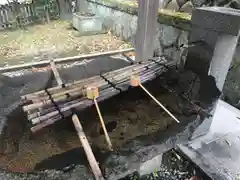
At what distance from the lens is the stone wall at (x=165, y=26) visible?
12.4ft

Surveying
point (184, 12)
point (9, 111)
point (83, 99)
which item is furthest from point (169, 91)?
point (184, 12)

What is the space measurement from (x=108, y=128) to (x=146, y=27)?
2.24m

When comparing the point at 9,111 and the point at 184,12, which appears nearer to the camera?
the point at 9,111

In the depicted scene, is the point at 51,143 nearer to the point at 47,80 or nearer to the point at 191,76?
the point at 47,80

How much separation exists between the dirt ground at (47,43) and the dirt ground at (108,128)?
434 centimetres

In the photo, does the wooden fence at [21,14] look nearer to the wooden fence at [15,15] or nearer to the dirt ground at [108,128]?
the wooden fence at [15,15]

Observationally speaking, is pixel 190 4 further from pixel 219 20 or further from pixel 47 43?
pixel 47 43

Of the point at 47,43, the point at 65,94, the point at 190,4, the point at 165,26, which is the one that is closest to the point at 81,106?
the point at 65,94

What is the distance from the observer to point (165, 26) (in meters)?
4.84

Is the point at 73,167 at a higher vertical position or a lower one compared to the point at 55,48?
higher

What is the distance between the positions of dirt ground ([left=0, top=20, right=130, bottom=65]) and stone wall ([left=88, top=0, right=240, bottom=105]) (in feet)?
1.87

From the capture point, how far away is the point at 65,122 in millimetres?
1995

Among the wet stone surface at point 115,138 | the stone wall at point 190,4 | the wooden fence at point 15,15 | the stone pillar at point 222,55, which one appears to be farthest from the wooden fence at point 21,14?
the stone pillar at point 222,55

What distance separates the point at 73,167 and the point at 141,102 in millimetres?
1221
